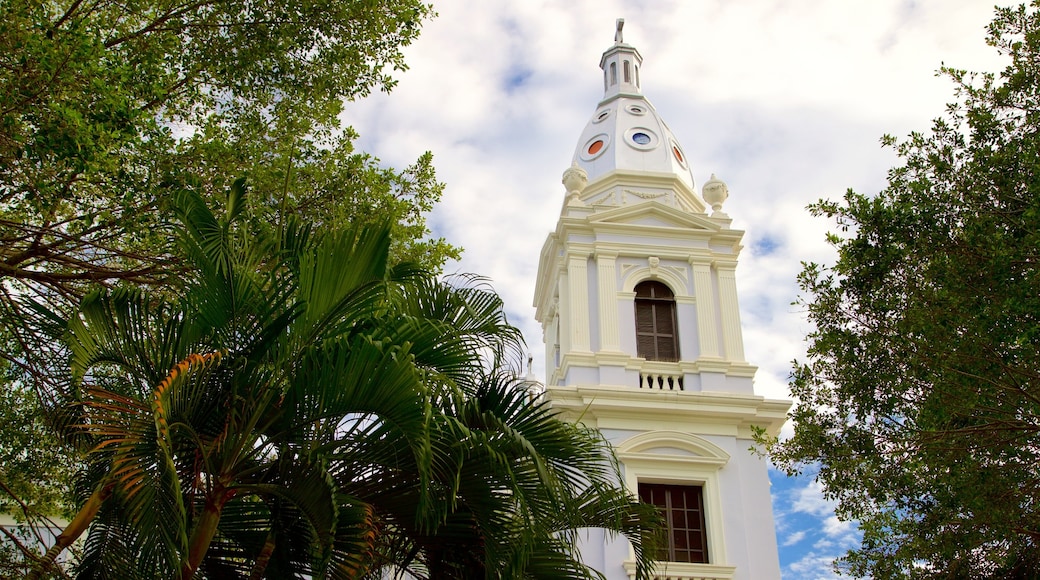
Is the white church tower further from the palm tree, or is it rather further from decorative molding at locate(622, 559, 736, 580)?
the palm tree

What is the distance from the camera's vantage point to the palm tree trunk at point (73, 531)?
20.9 ft

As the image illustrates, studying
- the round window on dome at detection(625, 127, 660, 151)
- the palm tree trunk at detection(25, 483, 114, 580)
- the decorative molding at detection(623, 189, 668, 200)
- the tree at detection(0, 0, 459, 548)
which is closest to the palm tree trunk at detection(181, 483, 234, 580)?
the palm tree trunk at detection(25, 483, 114, 580)

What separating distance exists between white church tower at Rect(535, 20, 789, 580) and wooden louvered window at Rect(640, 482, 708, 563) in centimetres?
2

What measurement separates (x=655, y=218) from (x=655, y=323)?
2265 mm

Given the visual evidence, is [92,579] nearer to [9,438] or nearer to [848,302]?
[9,438]

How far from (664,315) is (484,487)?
509 inches

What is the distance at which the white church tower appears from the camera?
54.1 ft

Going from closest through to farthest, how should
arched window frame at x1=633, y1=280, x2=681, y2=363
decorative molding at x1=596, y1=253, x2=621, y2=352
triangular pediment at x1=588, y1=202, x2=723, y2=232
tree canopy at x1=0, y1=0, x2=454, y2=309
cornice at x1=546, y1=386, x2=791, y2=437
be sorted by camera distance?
tree canopy at x1=0, y1=0, x2=454, y2=309, cornice at x1=546, y1=386, x2=791, y2=437, decorative molding at x1=596, y1=253, x2=621, y2=352, arched window frame at x1=633, y1=280, x2=681, y2=363, triangular pediment at x1=588, y1=202, x2=723, y2=232

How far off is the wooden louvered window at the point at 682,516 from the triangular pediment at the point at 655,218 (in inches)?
217

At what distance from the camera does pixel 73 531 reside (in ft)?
21.2

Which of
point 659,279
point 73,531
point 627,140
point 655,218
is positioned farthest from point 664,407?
point 73,531

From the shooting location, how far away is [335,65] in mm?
11102

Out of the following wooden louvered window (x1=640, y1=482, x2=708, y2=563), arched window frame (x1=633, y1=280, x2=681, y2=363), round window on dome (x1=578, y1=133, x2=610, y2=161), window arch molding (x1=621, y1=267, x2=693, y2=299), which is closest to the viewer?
wooden louvered window (x1=640, y1=482, x2=708, y2=563)

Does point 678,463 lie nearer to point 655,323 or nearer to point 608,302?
point 655,323
